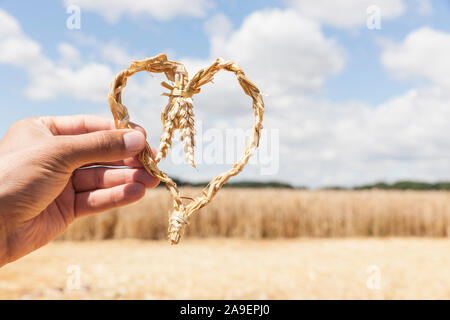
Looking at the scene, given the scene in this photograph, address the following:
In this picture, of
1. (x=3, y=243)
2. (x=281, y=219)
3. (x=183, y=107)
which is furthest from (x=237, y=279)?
(x=281, y=219)

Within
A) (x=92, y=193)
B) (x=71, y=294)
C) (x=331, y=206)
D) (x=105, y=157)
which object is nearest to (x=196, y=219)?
(x=331, y=206)

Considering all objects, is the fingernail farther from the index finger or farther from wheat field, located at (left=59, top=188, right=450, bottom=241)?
wheat field, located at (left=59, top=188, right=450, bottom=241)

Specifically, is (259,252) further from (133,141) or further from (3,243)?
(133,141)

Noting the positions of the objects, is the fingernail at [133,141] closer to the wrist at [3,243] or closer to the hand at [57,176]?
the hand at [57,176]

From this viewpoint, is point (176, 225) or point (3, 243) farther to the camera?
point (3, 243)

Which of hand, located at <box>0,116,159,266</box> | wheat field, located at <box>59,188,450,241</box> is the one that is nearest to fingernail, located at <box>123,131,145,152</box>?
hand, located at <box>0,116,159,266</box>

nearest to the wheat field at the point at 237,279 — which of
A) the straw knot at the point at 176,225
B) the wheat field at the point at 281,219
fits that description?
the straw knot at the point at 176,225
